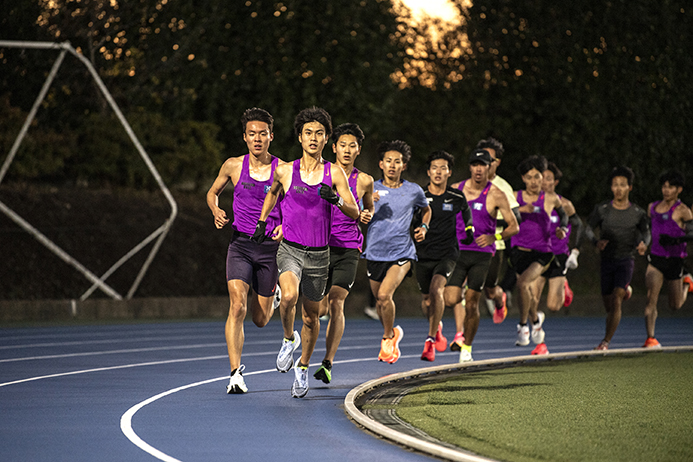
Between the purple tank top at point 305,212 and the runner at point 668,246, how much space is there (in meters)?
6.46

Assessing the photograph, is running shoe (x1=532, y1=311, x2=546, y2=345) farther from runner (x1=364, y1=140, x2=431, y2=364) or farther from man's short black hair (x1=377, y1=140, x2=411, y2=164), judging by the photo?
man's short black hair (x1=377, y1=140, x2=411, y2=164)

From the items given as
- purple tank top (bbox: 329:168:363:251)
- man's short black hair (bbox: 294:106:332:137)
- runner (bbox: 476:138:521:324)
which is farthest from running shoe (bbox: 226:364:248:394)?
runner (bbox: 476:138:521:324)

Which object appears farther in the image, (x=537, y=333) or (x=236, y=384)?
(x=537, y=333)

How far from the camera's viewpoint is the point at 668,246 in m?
15.4

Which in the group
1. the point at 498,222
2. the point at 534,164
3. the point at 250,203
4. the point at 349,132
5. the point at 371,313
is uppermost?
the point at 349,132

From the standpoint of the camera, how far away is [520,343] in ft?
51.5

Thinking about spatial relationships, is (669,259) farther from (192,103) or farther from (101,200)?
(192,103)

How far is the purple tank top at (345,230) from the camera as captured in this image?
37.5 feet

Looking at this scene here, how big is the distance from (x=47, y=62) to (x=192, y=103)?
6094 mm

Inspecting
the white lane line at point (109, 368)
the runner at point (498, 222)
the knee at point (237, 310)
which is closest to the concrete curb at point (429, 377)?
the knee at point (237, 310)

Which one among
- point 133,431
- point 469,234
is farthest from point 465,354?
point 133,431

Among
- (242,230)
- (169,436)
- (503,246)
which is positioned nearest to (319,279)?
(242,230)

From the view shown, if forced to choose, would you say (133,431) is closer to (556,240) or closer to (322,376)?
(322,376)

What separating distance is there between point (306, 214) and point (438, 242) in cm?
357
